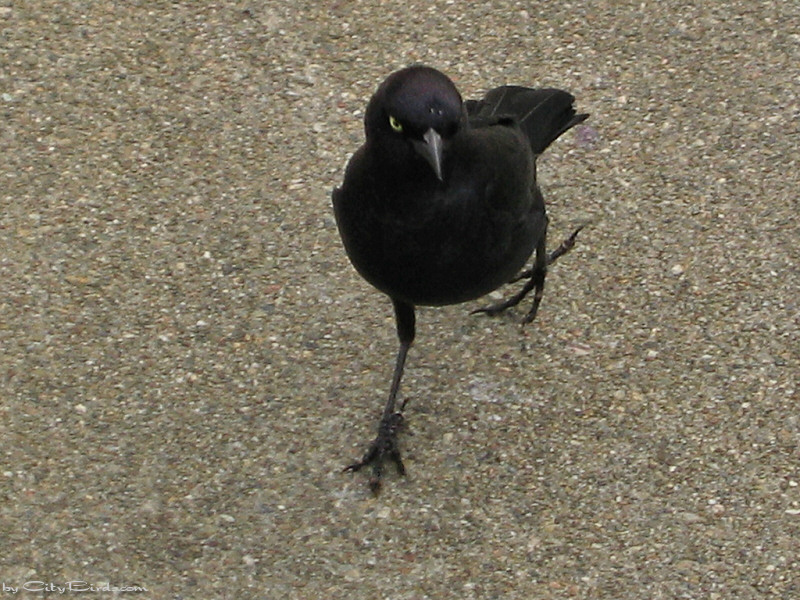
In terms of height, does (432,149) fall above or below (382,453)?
above

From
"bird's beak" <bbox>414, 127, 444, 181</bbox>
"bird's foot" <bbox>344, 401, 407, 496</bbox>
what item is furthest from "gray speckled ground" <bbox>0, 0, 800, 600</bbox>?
"bird's beak" <bbox>414, 127, 444, 181</bbox>

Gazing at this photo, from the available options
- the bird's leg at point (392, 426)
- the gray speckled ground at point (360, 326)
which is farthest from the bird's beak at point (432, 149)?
the gray speckled ground at point (360, 326)

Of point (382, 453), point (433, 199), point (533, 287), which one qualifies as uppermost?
point (433, 199)

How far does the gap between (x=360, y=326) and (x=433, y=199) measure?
93cm

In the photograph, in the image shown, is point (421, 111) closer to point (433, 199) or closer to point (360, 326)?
point (433, 199)

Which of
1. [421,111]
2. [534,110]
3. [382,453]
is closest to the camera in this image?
[421,111]

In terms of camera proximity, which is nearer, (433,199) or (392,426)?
(433,199)

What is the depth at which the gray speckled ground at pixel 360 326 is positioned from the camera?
10.8 ft

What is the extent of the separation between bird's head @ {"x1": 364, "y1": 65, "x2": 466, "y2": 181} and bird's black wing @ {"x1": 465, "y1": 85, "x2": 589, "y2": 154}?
0.78 m

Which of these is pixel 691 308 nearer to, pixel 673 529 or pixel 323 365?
pixel 673 529

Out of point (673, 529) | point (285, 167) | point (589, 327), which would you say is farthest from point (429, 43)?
point (673, 529)

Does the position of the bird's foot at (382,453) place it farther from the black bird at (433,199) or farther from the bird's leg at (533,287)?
the bird's leg at (533,287)

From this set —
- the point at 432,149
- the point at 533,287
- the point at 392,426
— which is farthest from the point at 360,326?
the point at 432,149

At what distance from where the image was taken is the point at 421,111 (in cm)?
278
